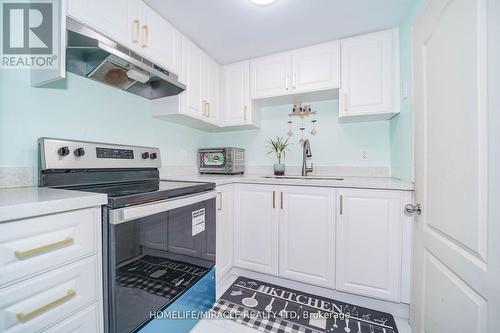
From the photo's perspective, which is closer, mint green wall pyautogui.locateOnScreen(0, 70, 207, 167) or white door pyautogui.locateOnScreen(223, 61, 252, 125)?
mint green wall pyautogui.locateOnScreen(0, 70, 207, 167)

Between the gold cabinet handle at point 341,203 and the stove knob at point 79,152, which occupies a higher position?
the stove knob at point 79,152

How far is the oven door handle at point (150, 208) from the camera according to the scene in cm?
78

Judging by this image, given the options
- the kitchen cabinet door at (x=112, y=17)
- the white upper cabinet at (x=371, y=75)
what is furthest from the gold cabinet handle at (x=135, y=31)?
the white upper cabinet at (x=371, y=75)

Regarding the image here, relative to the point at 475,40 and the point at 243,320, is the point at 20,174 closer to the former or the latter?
the point at 243,320

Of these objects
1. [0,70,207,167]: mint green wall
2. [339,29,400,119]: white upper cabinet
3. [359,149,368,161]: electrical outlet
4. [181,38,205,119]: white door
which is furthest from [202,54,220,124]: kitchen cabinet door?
[359,149,368,161]: electrical outlet

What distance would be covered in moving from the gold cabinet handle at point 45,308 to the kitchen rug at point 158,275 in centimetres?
15

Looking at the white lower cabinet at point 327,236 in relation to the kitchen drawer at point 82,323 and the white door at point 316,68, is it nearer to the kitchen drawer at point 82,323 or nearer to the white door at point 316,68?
the white door at point 316,68

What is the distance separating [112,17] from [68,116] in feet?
2.06

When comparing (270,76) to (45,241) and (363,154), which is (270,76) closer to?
(363,154)

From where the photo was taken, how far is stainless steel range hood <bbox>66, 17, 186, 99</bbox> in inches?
38.4

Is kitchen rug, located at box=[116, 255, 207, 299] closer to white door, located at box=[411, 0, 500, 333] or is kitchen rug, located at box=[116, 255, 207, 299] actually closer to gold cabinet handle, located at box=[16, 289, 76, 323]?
gold cabinet handle, located at box=[16, 289, 76, 323]

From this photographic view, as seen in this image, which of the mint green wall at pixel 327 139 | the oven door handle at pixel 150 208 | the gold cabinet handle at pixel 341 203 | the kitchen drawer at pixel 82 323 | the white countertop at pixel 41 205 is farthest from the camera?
the mint green wall at pixel 327 139

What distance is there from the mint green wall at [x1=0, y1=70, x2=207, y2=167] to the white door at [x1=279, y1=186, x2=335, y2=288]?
1.22 meters

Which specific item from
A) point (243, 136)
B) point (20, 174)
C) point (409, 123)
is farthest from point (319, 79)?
point (20, 174)
